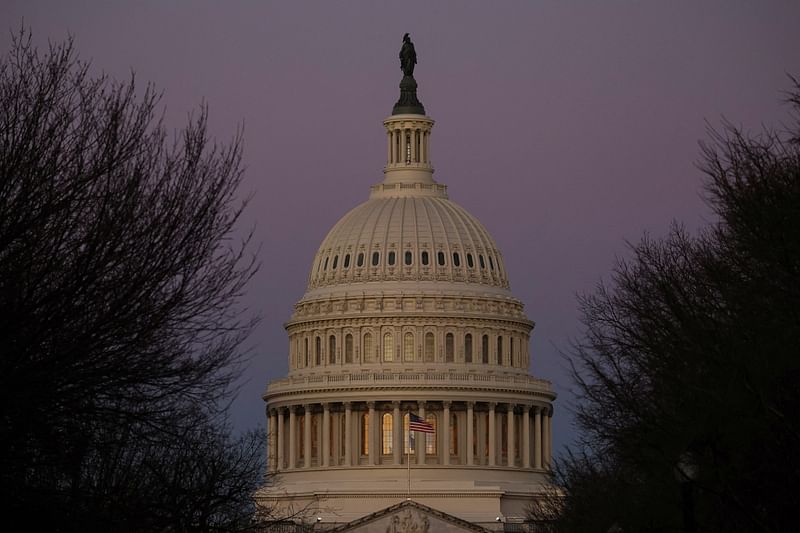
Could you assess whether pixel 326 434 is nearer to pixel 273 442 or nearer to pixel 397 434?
pixel 397 434

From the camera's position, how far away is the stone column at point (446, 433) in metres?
176

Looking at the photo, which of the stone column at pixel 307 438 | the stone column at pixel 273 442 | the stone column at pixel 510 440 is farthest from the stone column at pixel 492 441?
the stone column at pixel 273 442

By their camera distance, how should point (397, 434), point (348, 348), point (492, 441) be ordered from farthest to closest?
point (348, 348)
point (492, 441)
point (397, 434)

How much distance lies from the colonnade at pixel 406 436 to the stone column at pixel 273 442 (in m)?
0.19

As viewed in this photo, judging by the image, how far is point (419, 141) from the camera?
614 ft

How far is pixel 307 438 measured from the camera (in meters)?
178

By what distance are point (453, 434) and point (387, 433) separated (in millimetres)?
5027

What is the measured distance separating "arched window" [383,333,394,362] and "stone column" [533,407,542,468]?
37.4ft

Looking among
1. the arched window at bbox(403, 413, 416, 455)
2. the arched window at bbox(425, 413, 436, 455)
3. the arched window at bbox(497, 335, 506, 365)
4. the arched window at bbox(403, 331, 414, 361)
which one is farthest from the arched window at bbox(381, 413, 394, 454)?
the arched window at bbox(497, 335, 506, 365)

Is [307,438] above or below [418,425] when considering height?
above

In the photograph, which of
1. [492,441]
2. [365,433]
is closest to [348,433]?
[365,433]

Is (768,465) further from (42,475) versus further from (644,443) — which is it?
(42,475)

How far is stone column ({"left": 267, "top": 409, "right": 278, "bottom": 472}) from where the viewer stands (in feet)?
590

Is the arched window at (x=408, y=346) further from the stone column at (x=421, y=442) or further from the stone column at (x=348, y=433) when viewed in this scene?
the stone column at (x=348, y=433)
